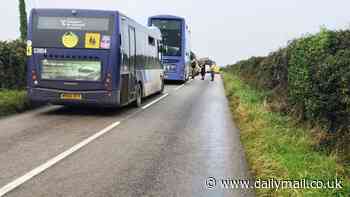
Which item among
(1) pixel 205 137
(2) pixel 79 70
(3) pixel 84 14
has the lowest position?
(1) pixel 205 137

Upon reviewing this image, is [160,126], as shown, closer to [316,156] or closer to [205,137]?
[205,137]

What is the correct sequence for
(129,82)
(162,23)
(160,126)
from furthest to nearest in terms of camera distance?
(162,23) → (129,82) → (160,126)

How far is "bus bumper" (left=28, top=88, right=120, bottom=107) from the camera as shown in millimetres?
15078

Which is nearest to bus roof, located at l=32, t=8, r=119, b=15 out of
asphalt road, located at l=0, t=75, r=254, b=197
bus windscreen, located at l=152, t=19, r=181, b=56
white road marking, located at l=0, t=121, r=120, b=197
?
asphalt road, located at l=0, t=75, r=254, b=197

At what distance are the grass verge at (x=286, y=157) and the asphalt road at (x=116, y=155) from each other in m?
0.29

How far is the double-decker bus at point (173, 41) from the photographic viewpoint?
36438 mm

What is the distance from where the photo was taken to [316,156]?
8.60m

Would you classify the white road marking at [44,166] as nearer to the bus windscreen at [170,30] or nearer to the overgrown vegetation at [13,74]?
the overgrown vegetation at [13,74]

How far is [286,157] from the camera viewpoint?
8.40 m

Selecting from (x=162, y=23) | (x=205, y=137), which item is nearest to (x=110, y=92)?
(x=205, y=137)

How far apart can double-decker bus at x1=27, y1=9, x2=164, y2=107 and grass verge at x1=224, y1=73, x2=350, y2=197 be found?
4107mm

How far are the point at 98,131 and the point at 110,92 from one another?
3.03 metres

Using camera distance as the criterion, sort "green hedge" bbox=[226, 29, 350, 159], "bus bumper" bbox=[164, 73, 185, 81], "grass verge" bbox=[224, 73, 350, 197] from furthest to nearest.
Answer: "bus bumper" bbox=[164, 73, 185, 81]
"green hedge" bbox=[226, 29, 350, 159]
"grass verge" bbox=[224, 73, 350, 197]

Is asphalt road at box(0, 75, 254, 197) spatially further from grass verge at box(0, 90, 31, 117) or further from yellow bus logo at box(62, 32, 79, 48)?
yellow bus logo at box(62, 32, 79, 48)
